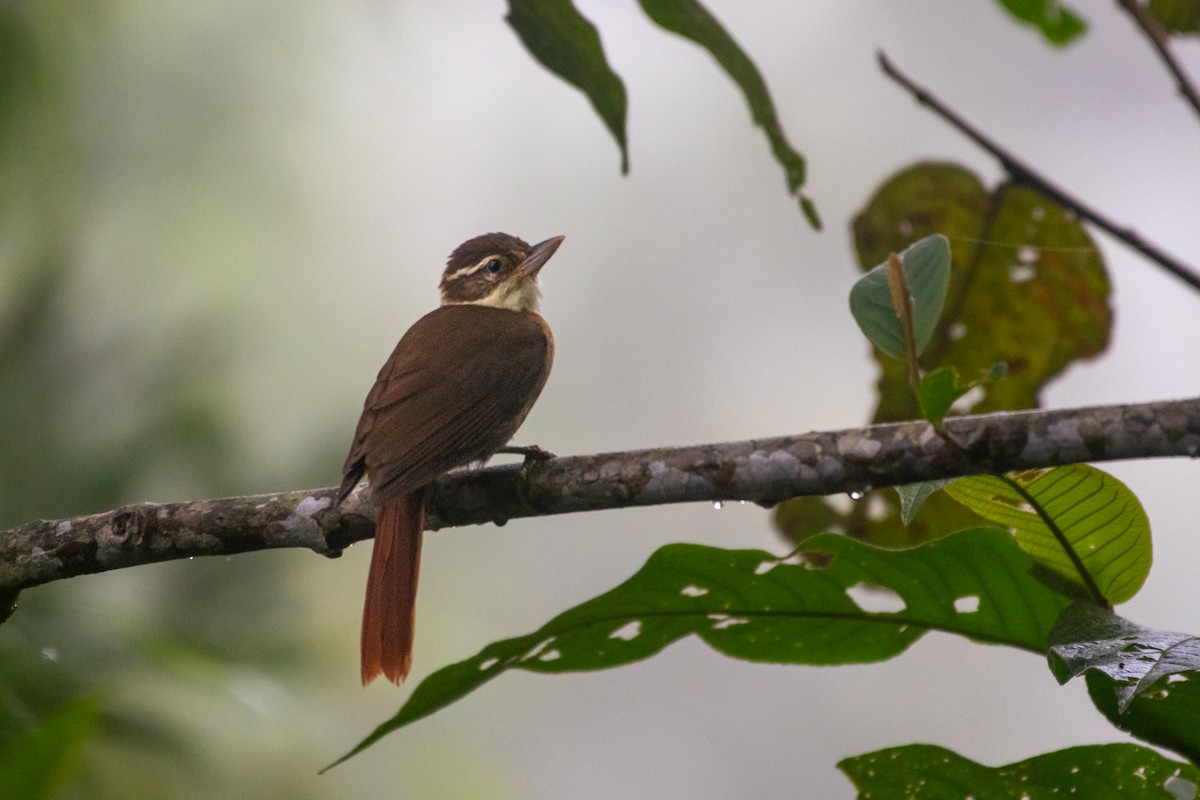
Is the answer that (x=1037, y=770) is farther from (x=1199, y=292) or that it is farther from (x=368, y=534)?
(x=368, y=534)

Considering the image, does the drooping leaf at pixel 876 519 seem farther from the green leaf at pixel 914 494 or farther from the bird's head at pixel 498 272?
the bird's head at pixel 498 272

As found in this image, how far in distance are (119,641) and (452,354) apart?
158 cm

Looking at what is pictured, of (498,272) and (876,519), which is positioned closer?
(876,519)

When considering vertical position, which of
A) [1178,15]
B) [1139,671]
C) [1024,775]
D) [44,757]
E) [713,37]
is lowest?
[1024,775]

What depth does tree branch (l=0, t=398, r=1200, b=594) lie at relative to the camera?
A: 4.47 feet

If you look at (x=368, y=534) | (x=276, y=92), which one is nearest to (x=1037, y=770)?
(x=368, y=534)

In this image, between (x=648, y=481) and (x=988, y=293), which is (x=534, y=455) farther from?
(x=988, y=293)

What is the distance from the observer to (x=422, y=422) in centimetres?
231

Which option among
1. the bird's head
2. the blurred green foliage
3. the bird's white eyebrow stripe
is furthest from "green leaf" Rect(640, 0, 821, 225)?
the blurred green foliage

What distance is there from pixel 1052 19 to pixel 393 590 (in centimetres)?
160

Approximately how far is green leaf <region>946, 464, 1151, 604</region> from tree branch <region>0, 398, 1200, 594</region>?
0.05 metres

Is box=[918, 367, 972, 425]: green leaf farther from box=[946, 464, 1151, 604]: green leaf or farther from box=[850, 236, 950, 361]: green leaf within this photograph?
box=[946, 464, 1151, 604]: green leaf

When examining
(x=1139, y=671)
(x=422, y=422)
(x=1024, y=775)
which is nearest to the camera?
(x=1139, y=671)

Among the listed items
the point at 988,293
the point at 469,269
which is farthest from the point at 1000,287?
the point at 469,269
